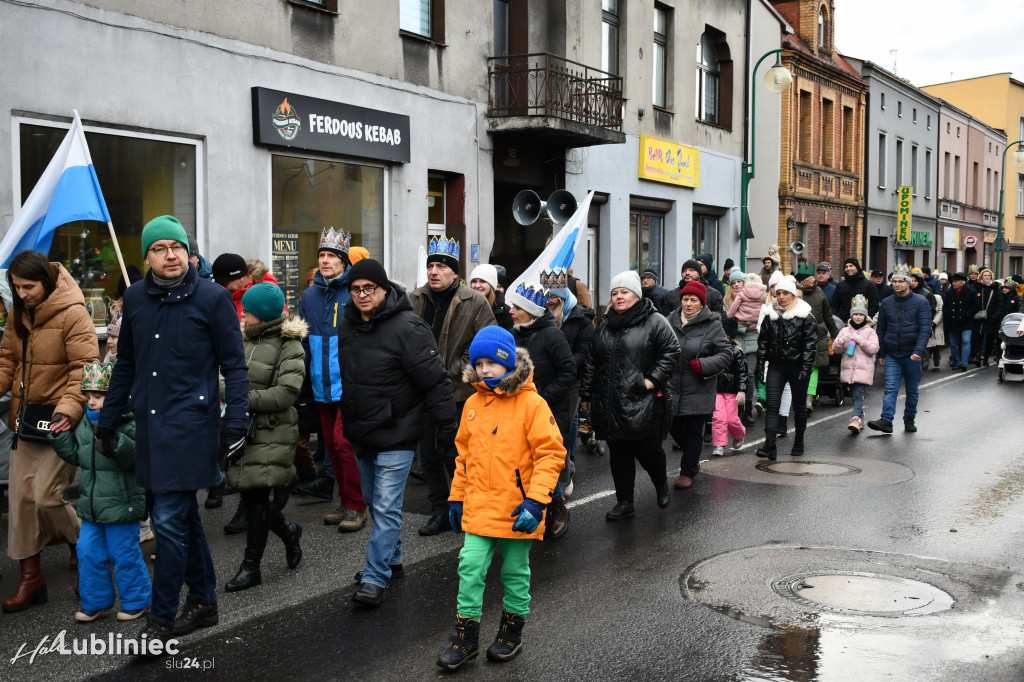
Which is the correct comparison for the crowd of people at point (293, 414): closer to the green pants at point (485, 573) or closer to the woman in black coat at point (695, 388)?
the green pants at point (485, 573)

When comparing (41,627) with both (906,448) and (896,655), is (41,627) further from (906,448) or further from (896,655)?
(906,448)

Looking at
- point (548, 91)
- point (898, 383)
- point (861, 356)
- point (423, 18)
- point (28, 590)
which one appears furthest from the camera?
point (548, 91)

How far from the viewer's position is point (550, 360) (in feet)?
23.8

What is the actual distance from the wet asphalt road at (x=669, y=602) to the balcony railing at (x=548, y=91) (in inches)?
384

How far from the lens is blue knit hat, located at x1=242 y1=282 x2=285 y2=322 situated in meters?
6.18

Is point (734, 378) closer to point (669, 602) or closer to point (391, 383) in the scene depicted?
point (669, 602)

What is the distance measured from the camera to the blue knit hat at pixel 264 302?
6.18 m

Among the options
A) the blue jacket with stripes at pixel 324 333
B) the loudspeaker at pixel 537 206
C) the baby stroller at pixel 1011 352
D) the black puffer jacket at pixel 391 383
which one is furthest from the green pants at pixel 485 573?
the baby stroller at pixel 1011 352

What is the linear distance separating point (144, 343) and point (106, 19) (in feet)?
23.6

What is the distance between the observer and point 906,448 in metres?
10.9

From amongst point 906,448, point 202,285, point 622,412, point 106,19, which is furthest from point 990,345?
point 202,285

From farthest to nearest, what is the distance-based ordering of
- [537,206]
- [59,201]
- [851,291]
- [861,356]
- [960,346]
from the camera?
[960,346], [851,291], [537,206], [861,356], [59,201]

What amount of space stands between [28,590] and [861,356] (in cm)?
996

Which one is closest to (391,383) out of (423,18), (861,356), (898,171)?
(861,356)
